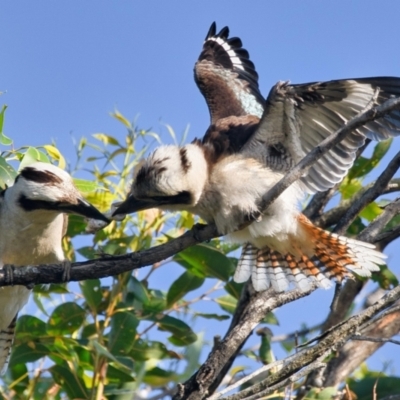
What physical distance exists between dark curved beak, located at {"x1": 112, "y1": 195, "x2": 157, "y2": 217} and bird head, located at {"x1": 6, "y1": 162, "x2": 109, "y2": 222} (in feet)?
0.45

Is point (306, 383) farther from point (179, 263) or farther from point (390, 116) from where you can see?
point (390, 116)

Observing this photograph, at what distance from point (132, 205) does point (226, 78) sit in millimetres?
2091

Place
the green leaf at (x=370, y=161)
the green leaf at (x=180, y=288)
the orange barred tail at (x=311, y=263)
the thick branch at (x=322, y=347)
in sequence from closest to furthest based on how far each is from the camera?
the thick branch at (x=322, y=347), the orange barred tail at (x=311, y=263), the green leaf at (x=180, y=288), the green leaf at (x=370, y=161)

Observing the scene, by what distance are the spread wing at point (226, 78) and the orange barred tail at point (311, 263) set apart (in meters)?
0.95

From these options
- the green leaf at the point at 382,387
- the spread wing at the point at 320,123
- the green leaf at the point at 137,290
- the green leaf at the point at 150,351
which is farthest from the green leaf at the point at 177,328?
the spread wing at the point at 320,123

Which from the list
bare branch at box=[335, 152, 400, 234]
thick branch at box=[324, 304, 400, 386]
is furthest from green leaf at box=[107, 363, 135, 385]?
bare branch at box=[335, 152, 400, 234]

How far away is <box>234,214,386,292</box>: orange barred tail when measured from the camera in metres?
4.17

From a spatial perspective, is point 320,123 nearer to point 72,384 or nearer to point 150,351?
point 150,351

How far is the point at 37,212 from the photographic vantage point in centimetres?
430

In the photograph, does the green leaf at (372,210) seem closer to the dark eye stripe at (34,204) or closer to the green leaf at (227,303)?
the green leaf at (227,303)

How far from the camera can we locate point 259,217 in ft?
12.6

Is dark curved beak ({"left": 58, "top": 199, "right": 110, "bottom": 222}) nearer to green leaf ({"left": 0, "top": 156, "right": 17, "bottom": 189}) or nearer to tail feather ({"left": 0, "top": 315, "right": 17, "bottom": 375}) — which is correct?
green leaf ({"left": 0, "top": 156, "right": 17, "bottom": 189})

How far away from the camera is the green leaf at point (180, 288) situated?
461cm

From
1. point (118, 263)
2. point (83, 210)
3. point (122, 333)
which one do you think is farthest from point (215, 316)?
point (118, 263)
